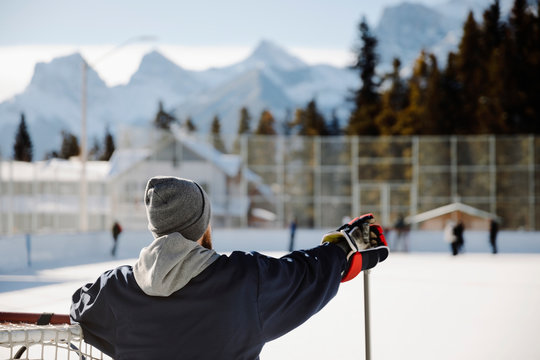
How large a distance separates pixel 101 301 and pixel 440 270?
1344 centimetres

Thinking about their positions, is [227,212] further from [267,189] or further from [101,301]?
[101,301]

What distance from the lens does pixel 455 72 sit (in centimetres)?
4616

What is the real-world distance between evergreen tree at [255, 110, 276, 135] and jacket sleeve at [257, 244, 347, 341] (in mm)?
61492

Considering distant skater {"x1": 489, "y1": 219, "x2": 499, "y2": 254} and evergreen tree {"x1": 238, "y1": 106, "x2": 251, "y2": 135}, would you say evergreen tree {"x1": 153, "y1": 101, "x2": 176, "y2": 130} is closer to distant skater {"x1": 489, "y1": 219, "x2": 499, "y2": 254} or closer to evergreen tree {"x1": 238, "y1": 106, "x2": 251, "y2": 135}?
evergreen tree {"x1": 238, "y1": 106, "x2": 251, "y2": 135}

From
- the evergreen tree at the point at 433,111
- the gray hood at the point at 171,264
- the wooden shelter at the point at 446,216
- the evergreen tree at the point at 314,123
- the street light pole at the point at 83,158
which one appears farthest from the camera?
the evergreen tree at the point at 314,123

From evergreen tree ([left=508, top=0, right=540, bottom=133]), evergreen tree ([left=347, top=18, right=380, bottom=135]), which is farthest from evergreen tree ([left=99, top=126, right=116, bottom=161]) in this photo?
evergreen tree ([left=508, top=0, right=540, bottom=133])

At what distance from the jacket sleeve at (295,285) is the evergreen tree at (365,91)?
45.7m

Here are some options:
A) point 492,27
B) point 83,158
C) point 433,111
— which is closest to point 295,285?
point 83,158

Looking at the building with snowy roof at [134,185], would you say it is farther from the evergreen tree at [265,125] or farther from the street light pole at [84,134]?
the evergreen tree at [265,125]

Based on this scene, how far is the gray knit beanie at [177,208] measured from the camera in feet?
6.10

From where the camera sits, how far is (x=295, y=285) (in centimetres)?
186

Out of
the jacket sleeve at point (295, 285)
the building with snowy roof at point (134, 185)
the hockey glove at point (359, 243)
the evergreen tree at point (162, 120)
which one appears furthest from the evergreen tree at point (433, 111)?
the evergreen tree at point (162, 120)

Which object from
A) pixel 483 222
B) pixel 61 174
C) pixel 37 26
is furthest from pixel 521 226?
pixel 37 26

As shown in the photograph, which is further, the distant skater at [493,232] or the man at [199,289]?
the distant skater at [493,232]
